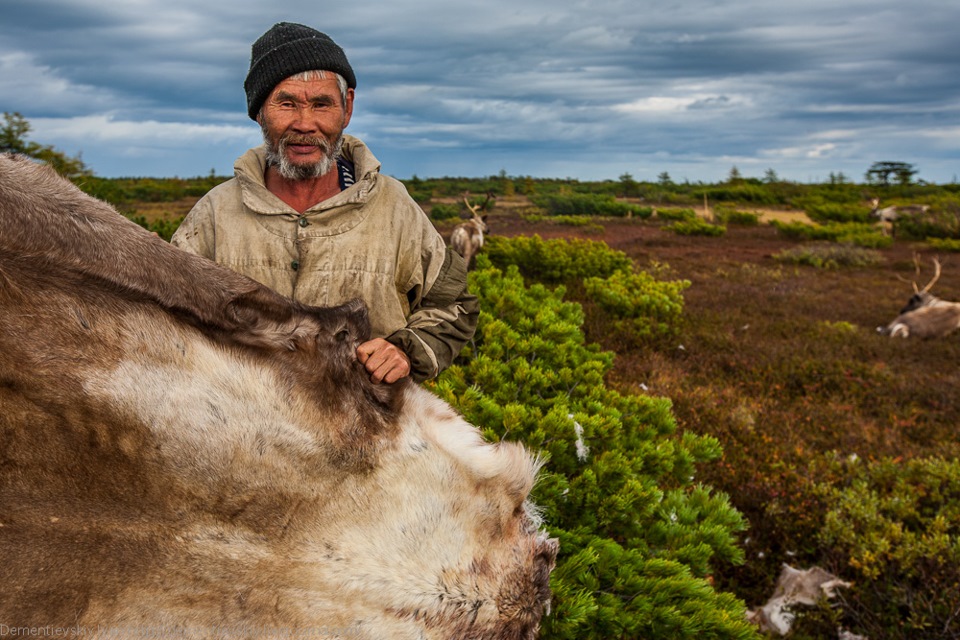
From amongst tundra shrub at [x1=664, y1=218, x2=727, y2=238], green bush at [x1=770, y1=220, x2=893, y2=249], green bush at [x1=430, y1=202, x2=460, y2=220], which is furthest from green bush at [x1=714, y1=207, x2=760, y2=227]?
green bush at [x1=430, y1=202, x2=460, y2=220]

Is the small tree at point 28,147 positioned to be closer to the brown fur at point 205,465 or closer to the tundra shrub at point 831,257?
the brown fur at point 205,465

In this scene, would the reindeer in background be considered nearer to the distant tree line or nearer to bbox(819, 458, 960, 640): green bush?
the distant tree line

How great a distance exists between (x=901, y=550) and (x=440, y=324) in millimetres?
4160

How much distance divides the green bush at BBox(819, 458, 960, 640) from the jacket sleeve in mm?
3709

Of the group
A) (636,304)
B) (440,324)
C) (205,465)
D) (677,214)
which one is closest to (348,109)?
(440,324)

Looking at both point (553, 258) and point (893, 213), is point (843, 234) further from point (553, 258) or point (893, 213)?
point (553, 258)

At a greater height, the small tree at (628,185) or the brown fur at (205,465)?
the small tree at (628,185)

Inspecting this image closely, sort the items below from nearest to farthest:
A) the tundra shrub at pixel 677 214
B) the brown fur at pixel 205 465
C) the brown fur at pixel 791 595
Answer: the brown fur at pixel 205 465 → the brown fur at pixel 791 595 → the tundra shrub at pixel 677 214

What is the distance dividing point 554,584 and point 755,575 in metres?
3.43

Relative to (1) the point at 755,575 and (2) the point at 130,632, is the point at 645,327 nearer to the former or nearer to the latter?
(1) the point at 755,575

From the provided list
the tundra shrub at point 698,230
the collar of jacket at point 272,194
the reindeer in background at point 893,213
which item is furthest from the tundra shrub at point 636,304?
the reindeer in background at point 893,213

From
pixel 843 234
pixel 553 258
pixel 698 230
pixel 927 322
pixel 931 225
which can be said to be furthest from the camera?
pixel 698 230

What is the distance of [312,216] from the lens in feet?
7.75

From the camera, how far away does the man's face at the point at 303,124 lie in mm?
2367
